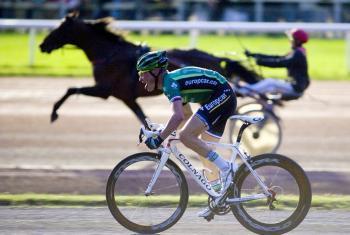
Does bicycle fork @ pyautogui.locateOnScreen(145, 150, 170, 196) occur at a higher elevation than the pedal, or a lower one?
higher

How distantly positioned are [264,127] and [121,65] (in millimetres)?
2177

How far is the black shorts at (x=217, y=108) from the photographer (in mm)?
7680

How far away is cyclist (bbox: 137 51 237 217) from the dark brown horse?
5.16 m

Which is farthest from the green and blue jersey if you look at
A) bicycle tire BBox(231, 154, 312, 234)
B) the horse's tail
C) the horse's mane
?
the horse's mane

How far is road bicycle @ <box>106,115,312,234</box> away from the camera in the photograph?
7.58m

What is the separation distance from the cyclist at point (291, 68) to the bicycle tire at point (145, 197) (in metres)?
5.07

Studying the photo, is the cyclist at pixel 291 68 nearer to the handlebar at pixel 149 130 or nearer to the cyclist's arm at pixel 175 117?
the handlebar at pixel 149 130

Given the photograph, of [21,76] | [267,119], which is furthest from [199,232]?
[21,76]

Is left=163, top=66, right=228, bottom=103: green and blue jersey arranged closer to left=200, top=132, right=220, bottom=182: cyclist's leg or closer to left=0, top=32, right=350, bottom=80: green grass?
left=200, top=132, right=220, bottom=182: cyclist's leg

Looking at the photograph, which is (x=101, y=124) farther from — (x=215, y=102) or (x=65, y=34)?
(x=215, y=102)

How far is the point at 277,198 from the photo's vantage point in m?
7.68

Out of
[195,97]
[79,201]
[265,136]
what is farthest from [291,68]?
[195,97]

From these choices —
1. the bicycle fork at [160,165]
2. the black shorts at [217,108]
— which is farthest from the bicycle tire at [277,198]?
the bicycle fork at [160,165]

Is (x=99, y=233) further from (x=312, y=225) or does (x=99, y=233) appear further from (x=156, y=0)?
(x=156, y=0)
